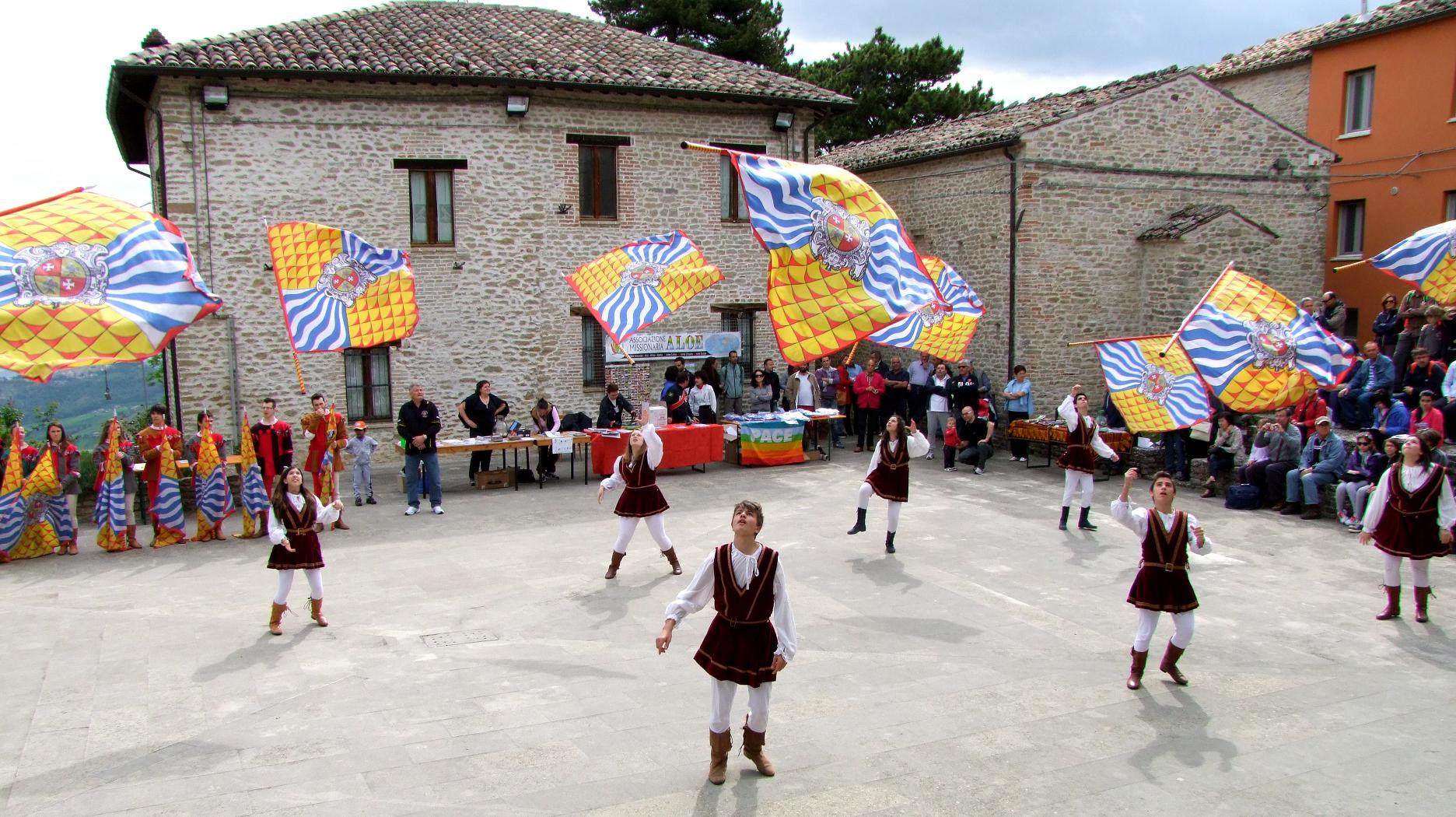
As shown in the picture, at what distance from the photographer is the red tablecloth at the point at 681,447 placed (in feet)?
55.1

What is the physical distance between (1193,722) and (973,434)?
11.0 metres

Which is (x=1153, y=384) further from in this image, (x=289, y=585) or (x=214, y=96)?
(x=214, y=96)

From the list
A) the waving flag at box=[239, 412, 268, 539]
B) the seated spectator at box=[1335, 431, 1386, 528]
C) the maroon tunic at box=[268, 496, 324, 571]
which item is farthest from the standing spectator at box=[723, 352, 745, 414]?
the maroon tunic at box=[268, 496, 324, 571]

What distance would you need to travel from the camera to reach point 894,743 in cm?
692

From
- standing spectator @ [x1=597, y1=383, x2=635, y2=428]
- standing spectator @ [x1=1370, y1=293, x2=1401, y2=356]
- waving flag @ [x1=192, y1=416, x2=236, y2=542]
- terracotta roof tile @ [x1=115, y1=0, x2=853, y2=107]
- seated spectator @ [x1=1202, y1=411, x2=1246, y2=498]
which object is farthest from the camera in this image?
terracotta roof tile @ [x1=115, y1=0, x2=853, y2=107]

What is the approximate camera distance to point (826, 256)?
920cm

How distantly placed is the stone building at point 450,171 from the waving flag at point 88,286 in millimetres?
9157

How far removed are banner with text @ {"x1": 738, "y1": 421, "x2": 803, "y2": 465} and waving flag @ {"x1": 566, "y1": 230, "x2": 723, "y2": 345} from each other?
3.56 metres

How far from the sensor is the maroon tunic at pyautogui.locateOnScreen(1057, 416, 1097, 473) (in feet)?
43.5

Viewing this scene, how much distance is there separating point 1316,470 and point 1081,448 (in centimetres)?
355

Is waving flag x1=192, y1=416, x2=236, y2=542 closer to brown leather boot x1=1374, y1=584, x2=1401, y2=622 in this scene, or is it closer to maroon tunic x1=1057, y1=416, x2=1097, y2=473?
maroon tunic x1=1057, y1=416, x2=1097, y2=473

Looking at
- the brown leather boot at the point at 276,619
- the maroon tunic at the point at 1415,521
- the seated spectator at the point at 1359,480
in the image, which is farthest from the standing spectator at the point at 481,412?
the seated spectator at the point at 1359,480

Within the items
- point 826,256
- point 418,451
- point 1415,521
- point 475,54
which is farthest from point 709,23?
point 1415,521

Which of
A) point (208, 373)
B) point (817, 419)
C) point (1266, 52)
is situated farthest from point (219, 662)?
point (1266, 52)
